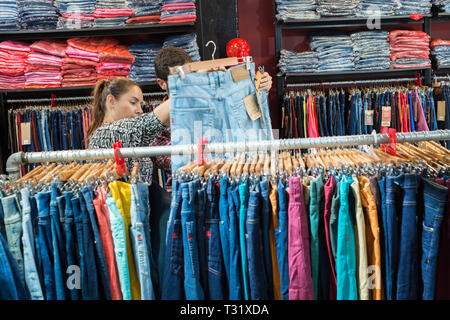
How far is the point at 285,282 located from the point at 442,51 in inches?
133

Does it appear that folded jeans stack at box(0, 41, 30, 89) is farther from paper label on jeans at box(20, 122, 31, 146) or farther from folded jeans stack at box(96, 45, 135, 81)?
folded jeans stack at box(96, 45, 135, 81)

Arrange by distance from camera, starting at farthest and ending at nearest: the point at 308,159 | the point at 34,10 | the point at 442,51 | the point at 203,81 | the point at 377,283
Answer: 1. the point at 442,51
2. the point at 34,10
3. the point at 203,81
4. the point at 308,159
5. the point at 377,283

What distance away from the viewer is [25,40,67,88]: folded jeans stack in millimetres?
3645

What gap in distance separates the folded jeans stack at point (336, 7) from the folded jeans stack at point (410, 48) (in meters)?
0.48

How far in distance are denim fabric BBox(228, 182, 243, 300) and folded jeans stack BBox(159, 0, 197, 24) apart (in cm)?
253

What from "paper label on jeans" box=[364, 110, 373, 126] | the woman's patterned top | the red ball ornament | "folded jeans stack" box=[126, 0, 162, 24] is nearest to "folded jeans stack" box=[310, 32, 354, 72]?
"paper label on jeans" box=[364, 110, 373, 126]

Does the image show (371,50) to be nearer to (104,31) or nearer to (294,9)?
(294,9)

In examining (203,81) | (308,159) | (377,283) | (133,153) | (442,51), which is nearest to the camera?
(377,283)

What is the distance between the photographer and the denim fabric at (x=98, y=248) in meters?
1.38

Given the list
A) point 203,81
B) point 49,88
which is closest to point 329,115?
point 203,81

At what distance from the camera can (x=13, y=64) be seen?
12.0 ft

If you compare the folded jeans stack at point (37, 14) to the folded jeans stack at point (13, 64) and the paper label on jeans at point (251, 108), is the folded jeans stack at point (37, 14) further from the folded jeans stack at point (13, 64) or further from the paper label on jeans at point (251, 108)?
the paper label on jeans at point (251, 108)
